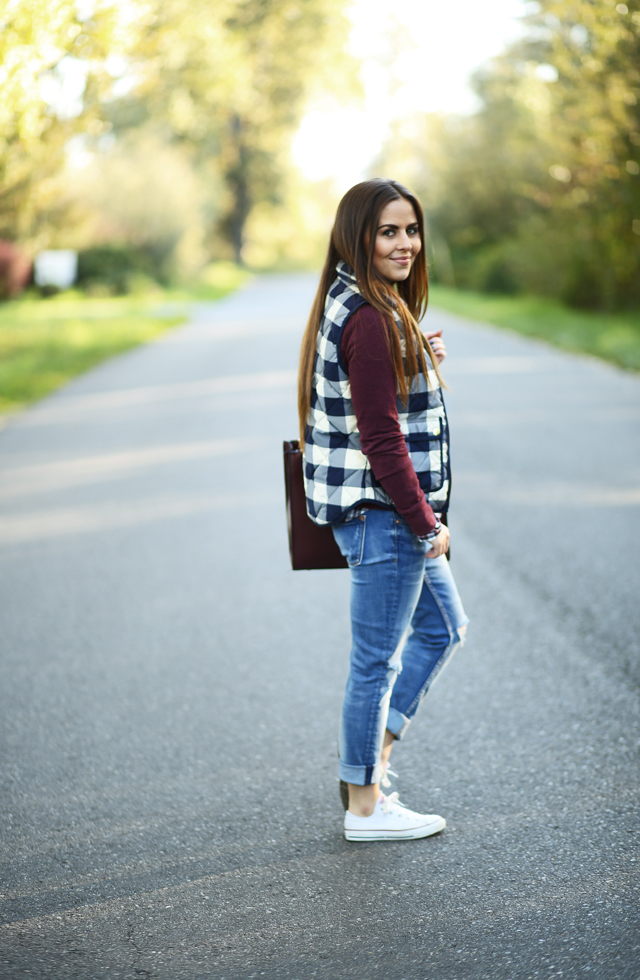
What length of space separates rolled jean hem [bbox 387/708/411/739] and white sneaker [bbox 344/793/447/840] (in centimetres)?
22

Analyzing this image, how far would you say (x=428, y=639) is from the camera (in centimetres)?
312

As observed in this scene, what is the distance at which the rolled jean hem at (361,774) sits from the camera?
2.98 meters

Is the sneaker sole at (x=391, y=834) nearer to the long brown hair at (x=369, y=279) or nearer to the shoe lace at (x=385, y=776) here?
the shoe lace at (x=385, y=776)

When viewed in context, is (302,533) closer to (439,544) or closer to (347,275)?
(439,544)

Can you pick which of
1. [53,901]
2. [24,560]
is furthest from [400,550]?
[24,560]

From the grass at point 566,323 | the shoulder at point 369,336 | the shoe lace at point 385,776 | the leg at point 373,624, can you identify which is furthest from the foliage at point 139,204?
the shoulder at point 369,336

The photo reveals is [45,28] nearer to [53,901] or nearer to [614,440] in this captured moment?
[614,440]

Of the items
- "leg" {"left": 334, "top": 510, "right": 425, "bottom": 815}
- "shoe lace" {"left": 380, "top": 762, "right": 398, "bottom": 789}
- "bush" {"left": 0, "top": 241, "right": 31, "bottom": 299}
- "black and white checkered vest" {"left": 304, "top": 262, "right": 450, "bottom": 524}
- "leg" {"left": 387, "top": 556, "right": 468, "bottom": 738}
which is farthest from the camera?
"bush" {"left": 0, "top": 241, "right": 31, "bottom": 299}

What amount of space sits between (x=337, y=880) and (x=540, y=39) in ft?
94.4

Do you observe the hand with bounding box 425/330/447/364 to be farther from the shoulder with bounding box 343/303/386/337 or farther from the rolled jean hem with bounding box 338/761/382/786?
the rolled jean hem with bounding box 338/761/382/786

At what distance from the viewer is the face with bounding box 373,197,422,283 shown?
2693 millimetres

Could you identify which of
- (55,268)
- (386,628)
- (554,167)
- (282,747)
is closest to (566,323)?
(554,167)

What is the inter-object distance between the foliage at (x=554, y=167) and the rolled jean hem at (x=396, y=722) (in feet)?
39.6

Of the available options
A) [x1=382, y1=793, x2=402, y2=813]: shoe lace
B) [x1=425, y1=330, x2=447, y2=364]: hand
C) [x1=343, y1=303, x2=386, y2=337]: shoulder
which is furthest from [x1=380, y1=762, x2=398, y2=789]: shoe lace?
[x1=343, y1=303, x2=386, y2=337]: shoulder
